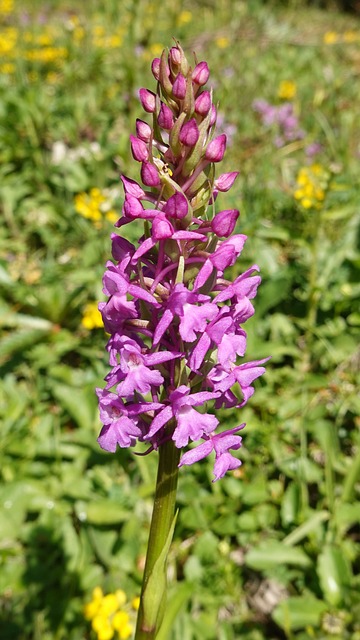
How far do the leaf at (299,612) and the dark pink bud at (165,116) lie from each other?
6.36ft

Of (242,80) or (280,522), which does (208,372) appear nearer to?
(280,522)

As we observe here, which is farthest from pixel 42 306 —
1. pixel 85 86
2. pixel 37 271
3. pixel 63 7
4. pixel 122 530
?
pixel 63 7

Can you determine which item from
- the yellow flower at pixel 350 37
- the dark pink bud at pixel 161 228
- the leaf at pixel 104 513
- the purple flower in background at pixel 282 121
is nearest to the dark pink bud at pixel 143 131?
the dark pink bud at pixel 161 228

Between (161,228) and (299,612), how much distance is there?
186 cm

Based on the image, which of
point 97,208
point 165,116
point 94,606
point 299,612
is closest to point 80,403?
point 94,606

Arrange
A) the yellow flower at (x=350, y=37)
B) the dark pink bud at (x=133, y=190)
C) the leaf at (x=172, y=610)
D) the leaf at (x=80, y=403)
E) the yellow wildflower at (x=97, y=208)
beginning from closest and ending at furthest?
the dark pink bud at (x=133, y=190) → the leaf at (x=172, y=610) → the leaf at (x=80, y=403) → the yellow wildflower at (x=97, y=208) → the yellow flower at (x=350, y=37)

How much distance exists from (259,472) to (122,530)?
2.34 feet

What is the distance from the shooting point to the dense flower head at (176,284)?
1247 millimetres

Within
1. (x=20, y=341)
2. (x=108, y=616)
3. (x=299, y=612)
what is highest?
(x=20, y=341)

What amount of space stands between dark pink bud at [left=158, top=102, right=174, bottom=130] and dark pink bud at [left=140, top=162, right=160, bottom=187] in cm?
10

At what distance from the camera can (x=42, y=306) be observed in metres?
3.70

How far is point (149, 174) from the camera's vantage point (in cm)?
124

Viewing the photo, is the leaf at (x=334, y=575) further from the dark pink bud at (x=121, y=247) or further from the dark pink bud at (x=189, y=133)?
the dark pink bud at (x=189, y=133)

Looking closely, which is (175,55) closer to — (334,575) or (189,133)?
(189,133)
